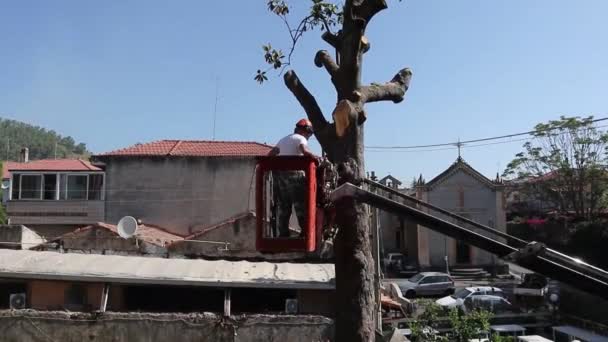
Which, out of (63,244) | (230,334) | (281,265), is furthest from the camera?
(63,244)

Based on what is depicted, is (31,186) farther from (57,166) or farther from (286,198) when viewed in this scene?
(286,198)

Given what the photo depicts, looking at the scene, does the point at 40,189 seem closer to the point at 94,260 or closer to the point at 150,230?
the point at 150,230

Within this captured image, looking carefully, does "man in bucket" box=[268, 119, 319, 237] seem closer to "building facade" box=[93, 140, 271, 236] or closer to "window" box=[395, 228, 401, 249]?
"building facade" box=[93, 140, 271, 236]

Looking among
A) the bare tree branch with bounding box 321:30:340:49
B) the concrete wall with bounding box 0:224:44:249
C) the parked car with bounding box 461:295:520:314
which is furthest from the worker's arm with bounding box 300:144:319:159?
the parked car with bounding box 461:295:520:314

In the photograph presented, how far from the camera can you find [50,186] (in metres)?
30.3

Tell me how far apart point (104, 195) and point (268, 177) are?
23676 mm

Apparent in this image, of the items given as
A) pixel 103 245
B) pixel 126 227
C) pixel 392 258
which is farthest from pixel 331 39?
pixel 392 258

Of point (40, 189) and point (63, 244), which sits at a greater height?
point (40, 189)

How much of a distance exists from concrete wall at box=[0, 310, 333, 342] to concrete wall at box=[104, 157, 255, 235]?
13737 millimetres

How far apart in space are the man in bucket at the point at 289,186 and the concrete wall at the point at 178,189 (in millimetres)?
21230

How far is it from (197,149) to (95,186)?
20.3 ft

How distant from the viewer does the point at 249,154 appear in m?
27.1

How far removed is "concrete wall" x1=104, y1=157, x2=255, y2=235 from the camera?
26.7m

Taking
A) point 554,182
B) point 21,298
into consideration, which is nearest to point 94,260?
point 21,298
